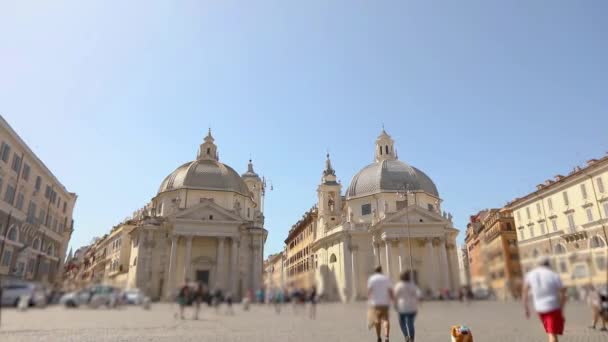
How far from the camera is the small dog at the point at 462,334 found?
6.90 m

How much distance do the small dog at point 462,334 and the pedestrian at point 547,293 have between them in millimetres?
3137

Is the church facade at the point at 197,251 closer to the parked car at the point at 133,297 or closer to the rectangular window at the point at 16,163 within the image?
the parked car at the point at 133,297

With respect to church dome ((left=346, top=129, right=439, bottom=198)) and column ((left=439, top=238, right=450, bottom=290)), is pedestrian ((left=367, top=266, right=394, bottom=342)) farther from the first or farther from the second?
church dome ((left=346, top=129, right=439, bottom=198))

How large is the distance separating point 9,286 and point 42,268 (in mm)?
2283

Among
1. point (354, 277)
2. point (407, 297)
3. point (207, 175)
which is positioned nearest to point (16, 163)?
point (207, 175)

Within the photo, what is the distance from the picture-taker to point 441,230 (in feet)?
18.0

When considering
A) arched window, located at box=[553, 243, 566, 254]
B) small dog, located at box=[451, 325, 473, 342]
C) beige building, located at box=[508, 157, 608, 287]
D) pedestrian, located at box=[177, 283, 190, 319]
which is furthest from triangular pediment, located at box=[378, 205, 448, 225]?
pedestrian, located at box=[177, 283, 190, 319]

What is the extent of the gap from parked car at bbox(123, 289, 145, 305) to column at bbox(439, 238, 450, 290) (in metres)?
3.78

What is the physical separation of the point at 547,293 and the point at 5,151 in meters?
8.43

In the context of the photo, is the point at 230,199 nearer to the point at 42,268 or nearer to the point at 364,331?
the point at 42,268

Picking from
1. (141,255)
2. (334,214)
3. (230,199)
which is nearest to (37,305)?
(141,255)

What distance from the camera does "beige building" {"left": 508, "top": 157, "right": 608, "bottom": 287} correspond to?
13.5 ft

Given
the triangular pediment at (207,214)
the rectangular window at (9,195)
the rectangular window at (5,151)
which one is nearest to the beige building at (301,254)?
the triangular pediment at (207,214)

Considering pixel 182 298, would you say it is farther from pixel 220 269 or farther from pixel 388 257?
pixel 388 257
